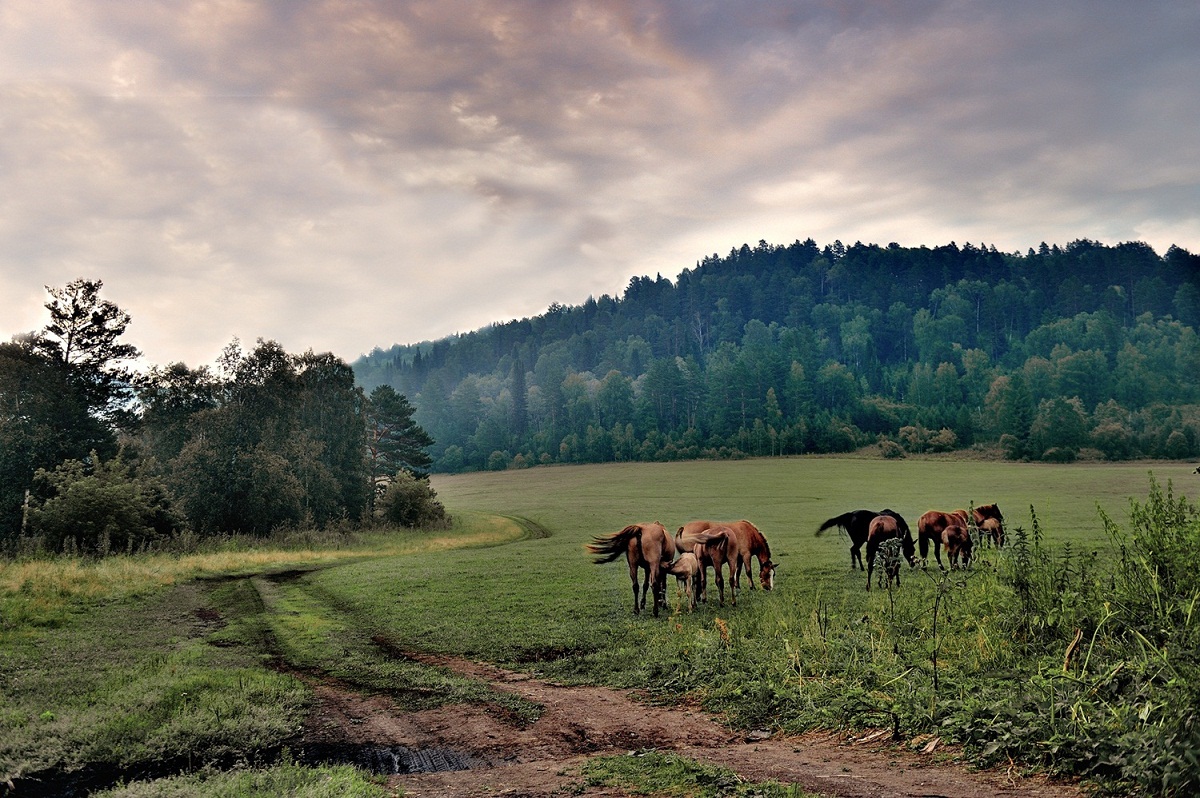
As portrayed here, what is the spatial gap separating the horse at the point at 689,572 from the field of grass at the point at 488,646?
760 mm

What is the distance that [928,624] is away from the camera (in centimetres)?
1038

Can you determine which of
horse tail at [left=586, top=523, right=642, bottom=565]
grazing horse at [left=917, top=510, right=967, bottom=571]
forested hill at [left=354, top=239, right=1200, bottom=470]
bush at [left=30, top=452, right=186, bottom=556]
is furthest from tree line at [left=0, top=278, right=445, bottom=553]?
forested hill at [left=354, top=239, right=1200, bottom=470]

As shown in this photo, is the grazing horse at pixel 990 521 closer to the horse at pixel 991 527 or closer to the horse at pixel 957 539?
the horse at pixel 991 527

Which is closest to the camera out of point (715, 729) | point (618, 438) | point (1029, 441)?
point (715, 729)

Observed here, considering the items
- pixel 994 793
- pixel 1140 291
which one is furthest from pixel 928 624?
pixel 1140 291

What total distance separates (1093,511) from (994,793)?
41278 mm

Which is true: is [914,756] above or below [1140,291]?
below

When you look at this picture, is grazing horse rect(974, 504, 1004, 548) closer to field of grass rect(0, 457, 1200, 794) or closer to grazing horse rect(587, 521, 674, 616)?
field of grass rect(0, 457, 1200, 794)

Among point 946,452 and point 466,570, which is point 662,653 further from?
point 946,452

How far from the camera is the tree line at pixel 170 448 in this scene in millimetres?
29156

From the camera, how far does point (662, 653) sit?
11.2 meters

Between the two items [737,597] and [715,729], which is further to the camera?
[737,597]

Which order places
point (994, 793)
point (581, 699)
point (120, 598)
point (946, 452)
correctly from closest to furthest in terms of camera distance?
point (994, 793)
point (581, 699)
point (120, 598)
point (946, 452)

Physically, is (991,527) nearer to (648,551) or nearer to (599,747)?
(648,551)
